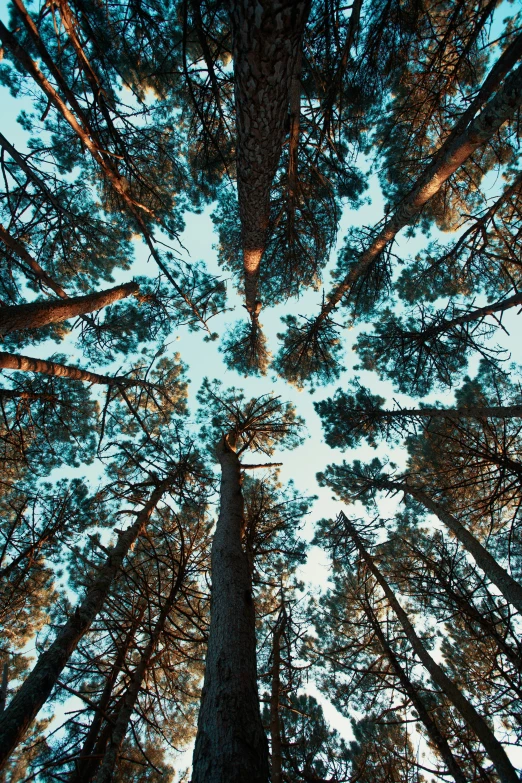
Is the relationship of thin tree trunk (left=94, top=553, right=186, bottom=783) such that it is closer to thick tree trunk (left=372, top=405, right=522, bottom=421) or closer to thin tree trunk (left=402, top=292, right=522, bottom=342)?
thick tree trunk (left=372, top=405, right=522, bottom=421)

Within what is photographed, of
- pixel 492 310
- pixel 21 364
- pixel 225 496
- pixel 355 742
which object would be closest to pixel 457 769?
pixel 225 496

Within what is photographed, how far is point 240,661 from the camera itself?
7.27 feet

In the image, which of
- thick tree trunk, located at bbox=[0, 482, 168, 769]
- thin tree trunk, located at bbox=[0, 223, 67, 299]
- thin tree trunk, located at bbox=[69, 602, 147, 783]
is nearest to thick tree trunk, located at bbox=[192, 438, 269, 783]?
thin tree trunk, located at bbox=[69, 602, 147, 783]

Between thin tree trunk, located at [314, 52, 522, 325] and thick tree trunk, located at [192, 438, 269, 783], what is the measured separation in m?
4.66

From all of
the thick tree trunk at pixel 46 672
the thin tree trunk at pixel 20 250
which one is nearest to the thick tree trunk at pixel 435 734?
the thick tree trunk at pixel 46 672

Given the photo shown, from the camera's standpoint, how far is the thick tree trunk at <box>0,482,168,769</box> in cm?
280

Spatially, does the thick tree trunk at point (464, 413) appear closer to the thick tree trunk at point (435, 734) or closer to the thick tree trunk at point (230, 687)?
the thick tree trunk at point (230, 687)

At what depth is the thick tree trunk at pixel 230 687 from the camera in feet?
5.46

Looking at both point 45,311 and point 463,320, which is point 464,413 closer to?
point 463,320

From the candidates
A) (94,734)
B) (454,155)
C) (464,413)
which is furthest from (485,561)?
(454,155)

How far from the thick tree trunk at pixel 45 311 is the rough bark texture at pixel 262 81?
2.42m

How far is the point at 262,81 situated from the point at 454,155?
2554mm

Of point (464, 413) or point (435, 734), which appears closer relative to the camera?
point (435, 734)

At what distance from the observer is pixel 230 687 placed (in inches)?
80.4
